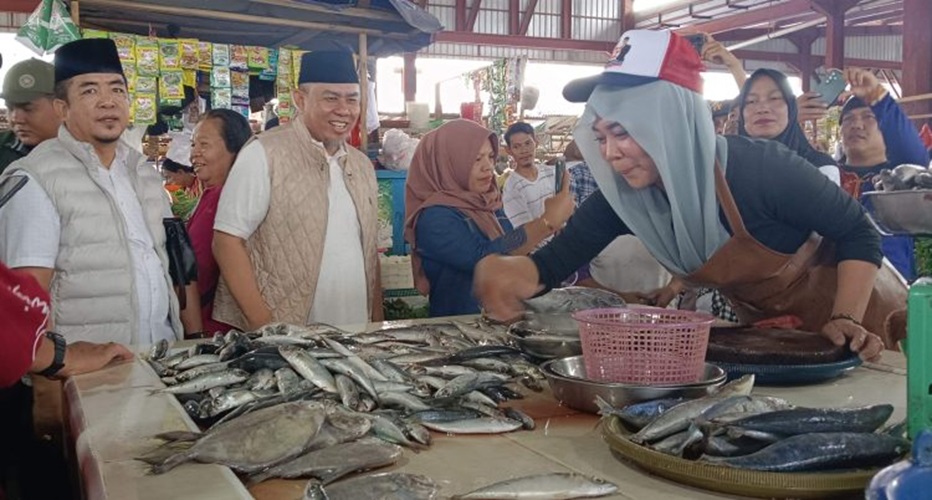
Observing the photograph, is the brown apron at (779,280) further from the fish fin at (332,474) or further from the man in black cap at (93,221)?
the man in black cap at (93,221)

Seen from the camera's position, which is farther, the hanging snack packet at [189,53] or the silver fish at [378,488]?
the hanging snack packet at [189,53]

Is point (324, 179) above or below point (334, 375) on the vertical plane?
above

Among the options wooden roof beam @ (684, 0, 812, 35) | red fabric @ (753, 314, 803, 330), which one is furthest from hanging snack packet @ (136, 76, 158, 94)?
wooden roof beam @ (684, 0, 812, 35)

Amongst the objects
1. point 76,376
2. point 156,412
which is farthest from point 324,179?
point 156,412

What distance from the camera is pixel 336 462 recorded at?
1.61m

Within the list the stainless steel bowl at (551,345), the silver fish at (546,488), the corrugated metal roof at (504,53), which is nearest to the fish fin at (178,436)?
the silver fish at (546,488)

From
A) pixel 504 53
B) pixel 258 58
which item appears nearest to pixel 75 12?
pixel 258 58

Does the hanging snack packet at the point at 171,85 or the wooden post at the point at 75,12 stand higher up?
the wooden post at the point at 75,12

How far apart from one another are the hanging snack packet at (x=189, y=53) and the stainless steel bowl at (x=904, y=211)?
182 inches

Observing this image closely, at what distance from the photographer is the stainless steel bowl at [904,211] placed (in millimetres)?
1728

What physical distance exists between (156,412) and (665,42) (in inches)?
72.6

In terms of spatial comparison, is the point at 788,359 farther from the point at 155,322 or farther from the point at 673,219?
the point at 155,322

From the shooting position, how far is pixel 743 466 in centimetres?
143

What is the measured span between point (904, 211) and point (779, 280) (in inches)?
43.2
